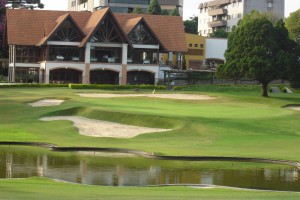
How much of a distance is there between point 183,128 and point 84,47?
56826mm

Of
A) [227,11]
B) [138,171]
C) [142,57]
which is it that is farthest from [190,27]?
[138,171]

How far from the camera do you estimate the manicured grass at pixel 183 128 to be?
36156 millimetres

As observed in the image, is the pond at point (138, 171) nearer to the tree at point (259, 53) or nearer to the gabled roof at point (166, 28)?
the tree at point (259, 53)

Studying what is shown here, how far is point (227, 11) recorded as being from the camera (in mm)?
165125

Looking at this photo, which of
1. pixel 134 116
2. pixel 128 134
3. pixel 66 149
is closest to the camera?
pixel 66 149

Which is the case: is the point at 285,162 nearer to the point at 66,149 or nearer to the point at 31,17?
the point at 66,149

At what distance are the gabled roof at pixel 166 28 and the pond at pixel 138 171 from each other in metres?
71.8

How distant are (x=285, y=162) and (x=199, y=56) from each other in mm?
96567

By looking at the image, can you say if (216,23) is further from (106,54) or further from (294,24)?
(106,54)

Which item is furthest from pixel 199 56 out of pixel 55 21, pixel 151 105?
pixel 151 105

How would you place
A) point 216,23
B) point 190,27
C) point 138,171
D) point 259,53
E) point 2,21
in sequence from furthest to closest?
point 190,27 < point 216,23 < point 2,21 < point 259,53 < point 138,171

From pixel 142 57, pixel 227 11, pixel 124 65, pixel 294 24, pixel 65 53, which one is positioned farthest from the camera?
pixel 227 11

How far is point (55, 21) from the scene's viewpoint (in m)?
103

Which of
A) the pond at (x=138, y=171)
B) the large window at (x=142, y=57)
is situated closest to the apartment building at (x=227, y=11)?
the large window at (x=142, y=57)
